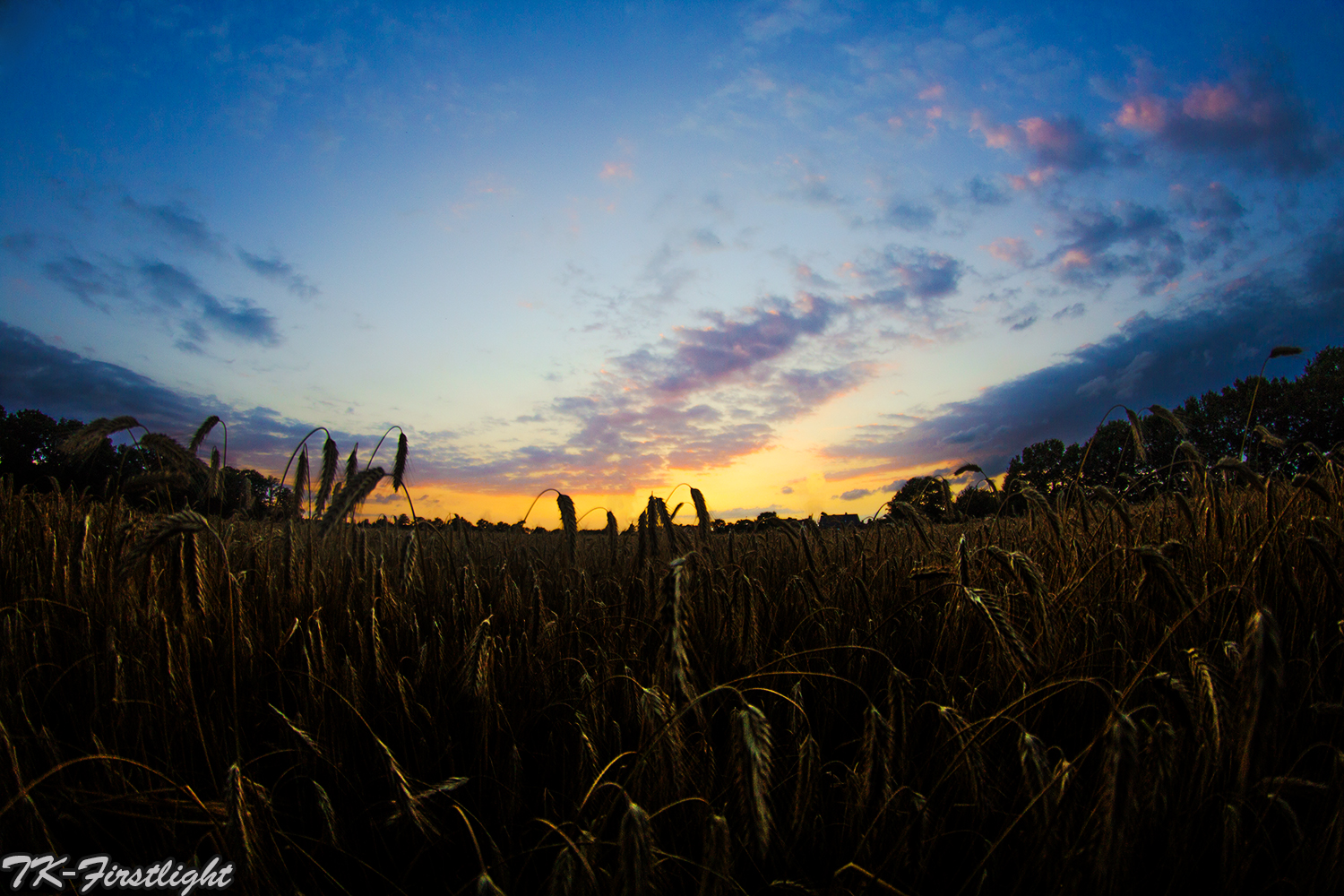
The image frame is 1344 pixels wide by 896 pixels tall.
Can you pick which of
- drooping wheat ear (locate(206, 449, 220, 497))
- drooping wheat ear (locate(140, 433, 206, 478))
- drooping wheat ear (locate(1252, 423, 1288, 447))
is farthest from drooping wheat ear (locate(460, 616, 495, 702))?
drooping wheat ear (locate(1252, 423, 1288, 447))

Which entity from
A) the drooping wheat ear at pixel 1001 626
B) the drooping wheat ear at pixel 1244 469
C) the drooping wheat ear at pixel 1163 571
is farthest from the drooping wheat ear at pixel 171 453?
the drooping wheat ear at pixel 1244 469

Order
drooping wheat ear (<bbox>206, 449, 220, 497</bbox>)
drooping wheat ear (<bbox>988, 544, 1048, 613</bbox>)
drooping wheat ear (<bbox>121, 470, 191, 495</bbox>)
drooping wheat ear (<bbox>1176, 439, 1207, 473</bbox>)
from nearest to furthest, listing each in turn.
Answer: drooping wheat ear (<bbox>988, 544, 1048, 613</bbox>), drooping wheat ear (<bbox>1176, 439, 1207, 473</bbox>), drooping wheat ear (<bbox>121, 470, 191, 495</bbox>), drooping wheat ear (<bbox>206, 449, 220, 497</bbox>)

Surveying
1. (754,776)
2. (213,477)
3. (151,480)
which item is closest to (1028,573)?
(754,776)

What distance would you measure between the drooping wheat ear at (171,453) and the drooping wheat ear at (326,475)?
0.94 metres

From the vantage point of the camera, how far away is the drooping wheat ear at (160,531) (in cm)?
161

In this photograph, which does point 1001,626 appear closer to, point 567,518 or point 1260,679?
point 1260,679

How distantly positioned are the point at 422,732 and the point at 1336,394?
65.7m

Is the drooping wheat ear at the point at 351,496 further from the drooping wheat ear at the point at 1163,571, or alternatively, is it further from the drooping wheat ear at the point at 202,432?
the drooping wheat ear at the point at 1163,571

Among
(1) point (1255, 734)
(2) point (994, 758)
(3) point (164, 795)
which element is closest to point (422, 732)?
(3) point (164, 795)

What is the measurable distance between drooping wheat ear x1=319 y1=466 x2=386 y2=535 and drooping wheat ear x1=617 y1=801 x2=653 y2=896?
403 centimetres

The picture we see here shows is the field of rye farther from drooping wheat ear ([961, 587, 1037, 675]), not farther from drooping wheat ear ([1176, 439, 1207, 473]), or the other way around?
drooping wheat ear ([1176, 439, 1207, 473])

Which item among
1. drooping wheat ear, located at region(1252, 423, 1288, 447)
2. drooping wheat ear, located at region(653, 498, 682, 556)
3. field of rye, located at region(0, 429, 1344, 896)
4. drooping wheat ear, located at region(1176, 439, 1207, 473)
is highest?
drooping wheat ear, located at region(1252, 423, 1288, 447)

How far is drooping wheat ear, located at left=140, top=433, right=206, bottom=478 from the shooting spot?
4.51 m

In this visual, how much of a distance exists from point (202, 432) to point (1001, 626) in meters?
6.45
